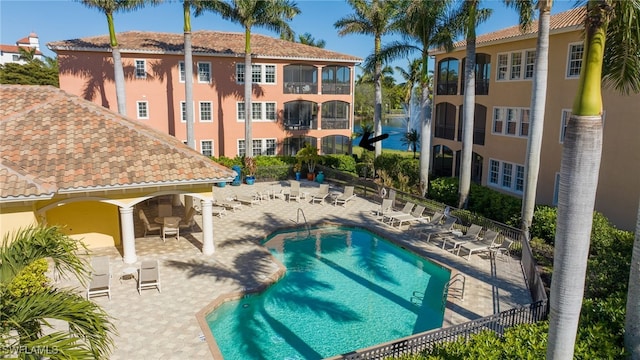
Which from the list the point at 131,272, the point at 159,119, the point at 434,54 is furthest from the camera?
the point at 159,119

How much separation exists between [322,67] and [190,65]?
12189mm

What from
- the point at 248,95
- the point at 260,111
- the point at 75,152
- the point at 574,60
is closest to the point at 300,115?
the point at 260,111

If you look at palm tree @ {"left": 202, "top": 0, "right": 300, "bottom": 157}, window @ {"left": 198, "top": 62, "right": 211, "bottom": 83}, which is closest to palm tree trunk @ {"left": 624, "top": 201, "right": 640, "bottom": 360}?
palm tree @ {"left": 202, "top": 0, "right": 300, "bottom": 157}

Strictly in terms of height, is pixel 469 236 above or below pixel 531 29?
below

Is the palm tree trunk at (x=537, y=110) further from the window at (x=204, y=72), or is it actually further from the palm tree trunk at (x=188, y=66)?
the window at (x=204, y=72)

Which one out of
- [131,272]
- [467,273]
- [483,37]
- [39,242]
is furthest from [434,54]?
[39,242]

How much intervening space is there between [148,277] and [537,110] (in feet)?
52.9

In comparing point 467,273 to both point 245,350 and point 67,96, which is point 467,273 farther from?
point 67,96

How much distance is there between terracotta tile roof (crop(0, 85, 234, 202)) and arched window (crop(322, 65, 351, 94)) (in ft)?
74.8

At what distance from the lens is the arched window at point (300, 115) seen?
38438 mm

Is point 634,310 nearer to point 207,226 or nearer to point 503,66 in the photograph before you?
point 207,226

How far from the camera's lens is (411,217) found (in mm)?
22172

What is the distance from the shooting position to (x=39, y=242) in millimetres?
6434

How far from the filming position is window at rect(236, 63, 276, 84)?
36.4 m
